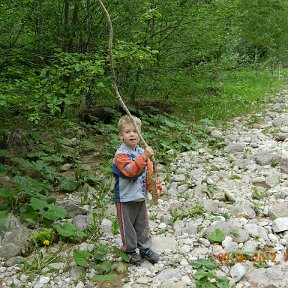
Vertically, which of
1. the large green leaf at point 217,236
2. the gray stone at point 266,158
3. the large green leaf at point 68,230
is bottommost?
the large green leaf at point 217,236

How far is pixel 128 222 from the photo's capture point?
155 inches

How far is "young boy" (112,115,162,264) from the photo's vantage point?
3674 millimetres

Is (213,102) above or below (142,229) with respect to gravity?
above

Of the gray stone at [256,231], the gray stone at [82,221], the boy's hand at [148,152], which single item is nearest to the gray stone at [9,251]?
the gray stone at [82,221]

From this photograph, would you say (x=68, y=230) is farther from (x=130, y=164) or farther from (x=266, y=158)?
(x=266, y=158)

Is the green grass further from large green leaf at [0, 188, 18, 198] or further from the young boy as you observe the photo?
the young boy

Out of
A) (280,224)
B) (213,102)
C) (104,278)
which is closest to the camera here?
(104,278)

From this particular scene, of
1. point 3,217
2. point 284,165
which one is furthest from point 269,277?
point 284,165

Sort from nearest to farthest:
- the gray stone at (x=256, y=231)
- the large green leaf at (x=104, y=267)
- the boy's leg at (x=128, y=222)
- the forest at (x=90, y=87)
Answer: the large green leaf at (x=104, y=267) < the boy's leg at (x=128, y=222) < the gray stone at (x=256, y=231) < the forest at (x=90, y=87)

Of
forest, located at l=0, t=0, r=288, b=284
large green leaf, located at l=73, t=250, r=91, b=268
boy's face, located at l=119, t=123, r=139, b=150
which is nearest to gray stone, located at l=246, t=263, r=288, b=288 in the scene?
large green leaf, located at l=73, t=250, r=91, b=268

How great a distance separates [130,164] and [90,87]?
120 inches

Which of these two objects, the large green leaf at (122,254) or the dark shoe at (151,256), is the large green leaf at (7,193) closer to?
the large green leaf at (122,254)

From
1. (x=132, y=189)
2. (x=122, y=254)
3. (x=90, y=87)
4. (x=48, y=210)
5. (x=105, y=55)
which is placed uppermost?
(x=105, y=55)

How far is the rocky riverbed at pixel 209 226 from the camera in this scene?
3744mm
